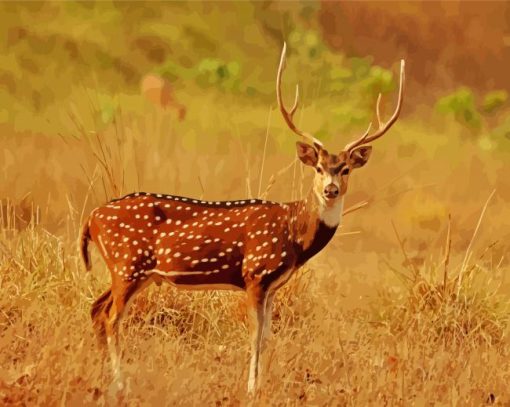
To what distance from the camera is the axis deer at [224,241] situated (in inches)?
277

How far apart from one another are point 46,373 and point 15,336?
1.13 meters

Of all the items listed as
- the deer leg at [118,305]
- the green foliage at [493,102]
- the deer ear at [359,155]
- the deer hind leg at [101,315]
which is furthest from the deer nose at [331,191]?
the green foliage at [493,102]

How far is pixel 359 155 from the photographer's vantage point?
703 centimetres

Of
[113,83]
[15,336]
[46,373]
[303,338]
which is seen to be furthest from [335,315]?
[113,83]

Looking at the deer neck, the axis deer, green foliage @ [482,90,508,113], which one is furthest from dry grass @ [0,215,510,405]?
green foliage @ [482,90,508,113]

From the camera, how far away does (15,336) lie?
746 centimetres

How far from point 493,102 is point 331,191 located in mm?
11858

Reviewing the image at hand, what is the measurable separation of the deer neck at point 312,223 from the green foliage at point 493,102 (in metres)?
11.4

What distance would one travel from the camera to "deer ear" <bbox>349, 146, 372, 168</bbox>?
700 cm

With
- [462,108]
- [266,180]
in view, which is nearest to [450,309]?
[266,180]

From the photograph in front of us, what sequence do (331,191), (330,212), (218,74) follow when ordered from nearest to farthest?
(331,191) → (330,212) → (218,74)

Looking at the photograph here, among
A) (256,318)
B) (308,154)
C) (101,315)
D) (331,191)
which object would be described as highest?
(308,154)

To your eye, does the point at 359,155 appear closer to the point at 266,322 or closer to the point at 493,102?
the point at 266,322

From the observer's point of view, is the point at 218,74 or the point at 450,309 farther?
the point at 218,74
